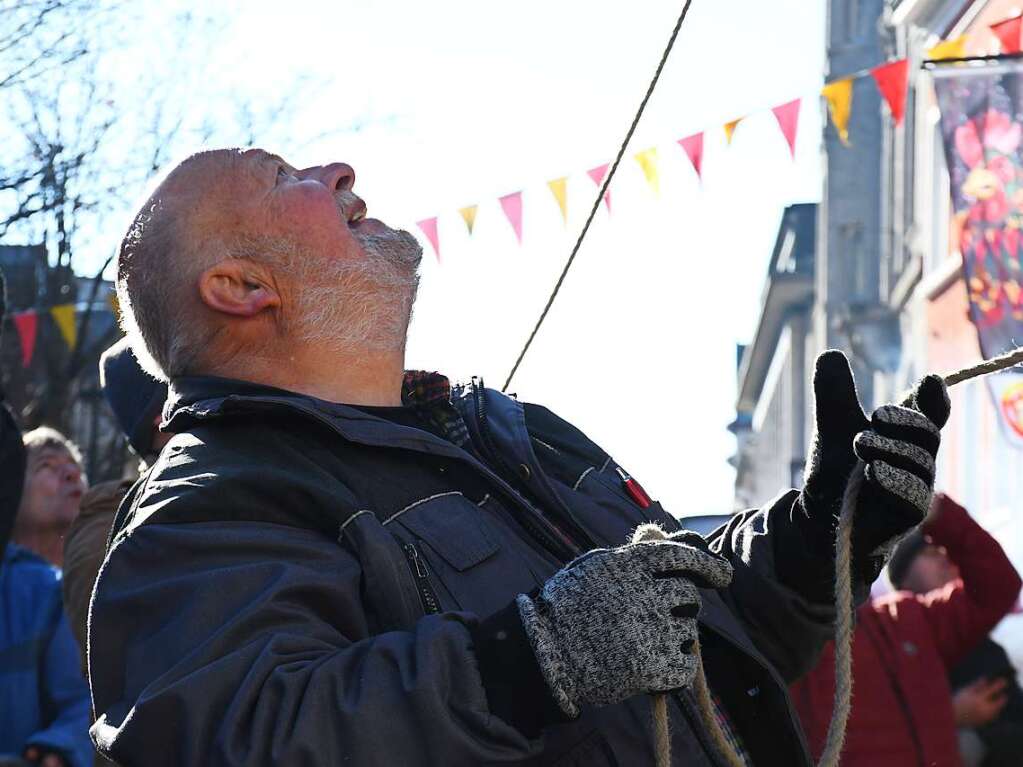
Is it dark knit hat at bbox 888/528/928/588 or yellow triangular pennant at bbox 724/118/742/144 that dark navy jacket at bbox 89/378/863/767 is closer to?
dark knit hat at bbox 888/528/928/588

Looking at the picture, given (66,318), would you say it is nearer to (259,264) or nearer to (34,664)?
(34,664)

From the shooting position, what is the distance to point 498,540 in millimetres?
2168

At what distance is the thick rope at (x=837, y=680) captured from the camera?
193 centimetres

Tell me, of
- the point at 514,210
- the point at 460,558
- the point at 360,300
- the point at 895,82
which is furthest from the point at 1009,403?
the point at 460,558

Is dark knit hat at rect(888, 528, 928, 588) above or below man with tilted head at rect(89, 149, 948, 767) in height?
below

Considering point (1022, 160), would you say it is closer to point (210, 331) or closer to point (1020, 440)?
point (1020, 440)

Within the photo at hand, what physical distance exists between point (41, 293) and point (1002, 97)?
373 inches

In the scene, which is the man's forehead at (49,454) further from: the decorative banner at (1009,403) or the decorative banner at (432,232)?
the decorative banner at (1009,403)

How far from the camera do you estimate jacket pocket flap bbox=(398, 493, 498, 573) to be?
2107 millimetres

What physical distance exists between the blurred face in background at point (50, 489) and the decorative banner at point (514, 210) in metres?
3.14

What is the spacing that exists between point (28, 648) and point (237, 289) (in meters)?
2.11

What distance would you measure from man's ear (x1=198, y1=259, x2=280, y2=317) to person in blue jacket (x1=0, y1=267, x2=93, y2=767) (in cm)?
186

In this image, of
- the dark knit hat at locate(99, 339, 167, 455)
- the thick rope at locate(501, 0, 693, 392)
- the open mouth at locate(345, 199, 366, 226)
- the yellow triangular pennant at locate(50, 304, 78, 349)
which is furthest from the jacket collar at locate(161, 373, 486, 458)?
the yellow triangular pennant at locate(50, 304, 78, 349)

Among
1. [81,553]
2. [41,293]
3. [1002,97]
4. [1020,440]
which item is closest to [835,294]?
[41,293]
